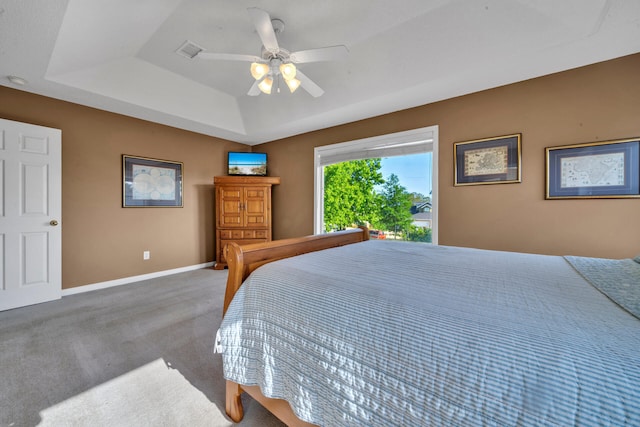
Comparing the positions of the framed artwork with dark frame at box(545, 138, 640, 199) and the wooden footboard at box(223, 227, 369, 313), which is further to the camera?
the framed artwork with dark frame at box(545, 138, 640, 199)

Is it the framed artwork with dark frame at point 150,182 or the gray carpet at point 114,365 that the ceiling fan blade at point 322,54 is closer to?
the gray carpet at point 114,365

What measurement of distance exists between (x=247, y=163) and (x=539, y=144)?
4.30m

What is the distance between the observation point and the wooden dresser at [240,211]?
4.39 metres

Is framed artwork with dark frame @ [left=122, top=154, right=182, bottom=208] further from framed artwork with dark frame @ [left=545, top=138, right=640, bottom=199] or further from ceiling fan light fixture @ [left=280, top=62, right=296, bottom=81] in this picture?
framed artwork with dark frame @ [left=545, top=138, right=640, bottom=199]

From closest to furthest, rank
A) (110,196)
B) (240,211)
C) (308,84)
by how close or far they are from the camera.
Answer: (308,84), (110,196), (240,211)

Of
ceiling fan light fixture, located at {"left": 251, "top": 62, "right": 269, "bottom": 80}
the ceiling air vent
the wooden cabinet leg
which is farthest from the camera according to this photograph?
the ceiling air vent

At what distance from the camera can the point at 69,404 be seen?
A: 4.70ft

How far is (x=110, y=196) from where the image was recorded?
353cm

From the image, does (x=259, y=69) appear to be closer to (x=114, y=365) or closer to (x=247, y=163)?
(x=114, y=365)

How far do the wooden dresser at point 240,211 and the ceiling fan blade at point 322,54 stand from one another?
8.58ft

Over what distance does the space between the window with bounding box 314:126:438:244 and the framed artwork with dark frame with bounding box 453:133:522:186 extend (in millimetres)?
277

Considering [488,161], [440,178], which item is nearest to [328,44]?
[440,178]

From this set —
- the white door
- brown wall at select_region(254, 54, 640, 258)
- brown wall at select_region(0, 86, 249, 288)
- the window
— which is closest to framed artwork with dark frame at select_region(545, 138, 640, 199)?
brown wall at select_region(254, 54, 640, 258)

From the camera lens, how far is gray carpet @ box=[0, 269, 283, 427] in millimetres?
1372
